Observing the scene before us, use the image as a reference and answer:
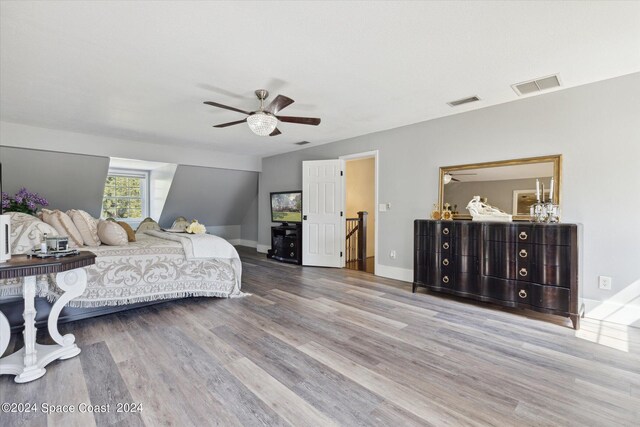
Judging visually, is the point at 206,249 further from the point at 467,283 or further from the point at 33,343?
the point at 467,283

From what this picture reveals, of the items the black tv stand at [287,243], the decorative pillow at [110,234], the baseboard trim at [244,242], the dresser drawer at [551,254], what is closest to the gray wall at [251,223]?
the baseboard trim at [244,242]

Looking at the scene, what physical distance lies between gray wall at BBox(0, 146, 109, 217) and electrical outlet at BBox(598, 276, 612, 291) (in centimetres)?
A: 757

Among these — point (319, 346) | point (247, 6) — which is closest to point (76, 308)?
point (319, 346)

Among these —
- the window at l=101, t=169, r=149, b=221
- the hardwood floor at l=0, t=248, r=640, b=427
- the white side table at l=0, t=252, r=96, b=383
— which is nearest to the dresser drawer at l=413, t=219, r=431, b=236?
the hardwood floor at l=0, t=248, r=640, b=427

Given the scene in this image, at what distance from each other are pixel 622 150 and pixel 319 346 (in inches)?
141

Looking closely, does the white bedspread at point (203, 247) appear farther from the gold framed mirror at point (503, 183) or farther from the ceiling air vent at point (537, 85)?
the ceiling air vent at point (537, 85)

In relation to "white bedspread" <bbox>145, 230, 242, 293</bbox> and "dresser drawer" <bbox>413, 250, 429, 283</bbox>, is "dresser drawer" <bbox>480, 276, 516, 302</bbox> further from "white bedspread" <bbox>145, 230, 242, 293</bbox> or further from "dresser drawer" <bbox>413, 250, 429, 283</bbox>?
"white bedspread" <bbox>145, 230, 242, 293</bbox>

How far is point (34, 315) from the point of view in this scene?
205 centimetres

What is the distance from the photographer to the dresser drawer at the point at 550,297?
9.54ft

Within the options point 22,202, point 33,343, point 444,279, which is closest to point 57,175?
point 22,202

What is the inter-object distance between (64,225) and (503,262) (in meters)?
4.79

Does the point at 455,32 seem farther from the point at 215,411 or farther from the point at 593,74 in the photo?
the point at 215,411

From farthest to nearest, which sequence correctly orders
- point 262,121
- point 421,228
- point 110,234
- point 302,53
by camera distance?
point 421,228, point 110,234, point 262,121, point 302,53

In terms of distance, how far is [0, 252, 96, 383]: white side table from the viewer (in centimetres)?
190
